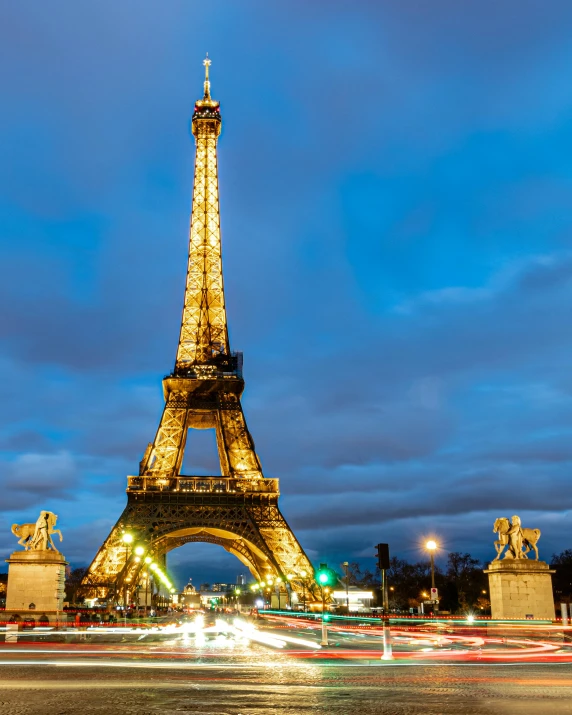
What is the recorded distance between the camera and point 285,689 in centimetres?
1376

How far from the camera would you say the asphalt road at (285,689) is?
1137 cm

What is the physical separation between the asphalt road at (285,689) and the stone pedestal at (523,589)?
507 inches

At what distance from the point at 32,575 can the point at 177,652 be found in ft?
46.9

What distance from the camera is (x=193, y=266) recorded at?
92.9 metres

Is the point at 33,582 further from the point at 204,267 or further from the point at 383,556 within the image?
the point at 204,267

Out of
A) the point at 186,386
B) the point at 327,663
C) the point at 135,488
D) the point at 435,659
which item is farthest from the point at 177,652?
the point at 186,386

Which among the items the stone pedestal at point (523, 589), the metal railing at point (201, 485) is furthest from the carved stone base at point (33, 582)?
the metal railing at point (201, 485)

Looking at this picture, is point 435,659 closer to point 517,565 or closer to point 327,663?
point 327,663

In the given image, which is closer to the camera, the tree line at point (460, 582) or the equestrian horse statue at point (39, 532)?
the equestrian horse statue at point (39, 532)

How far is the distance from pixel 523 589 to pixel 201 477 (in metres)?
52.3

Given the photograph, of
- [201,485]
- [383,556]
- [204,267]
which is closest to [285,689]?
[383,556]

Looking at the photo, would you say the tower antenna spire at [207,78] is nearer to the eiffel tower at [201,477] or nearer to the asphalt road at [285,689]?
the eiffel tower at [201,477]

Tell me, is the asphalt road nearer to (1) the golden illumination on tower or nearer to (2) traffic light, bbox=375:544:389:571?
(2) traffic light, bbox=375:544:389:571

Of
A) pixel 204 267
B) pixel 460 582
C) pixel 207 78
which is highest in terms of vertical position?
pixel 207 78
